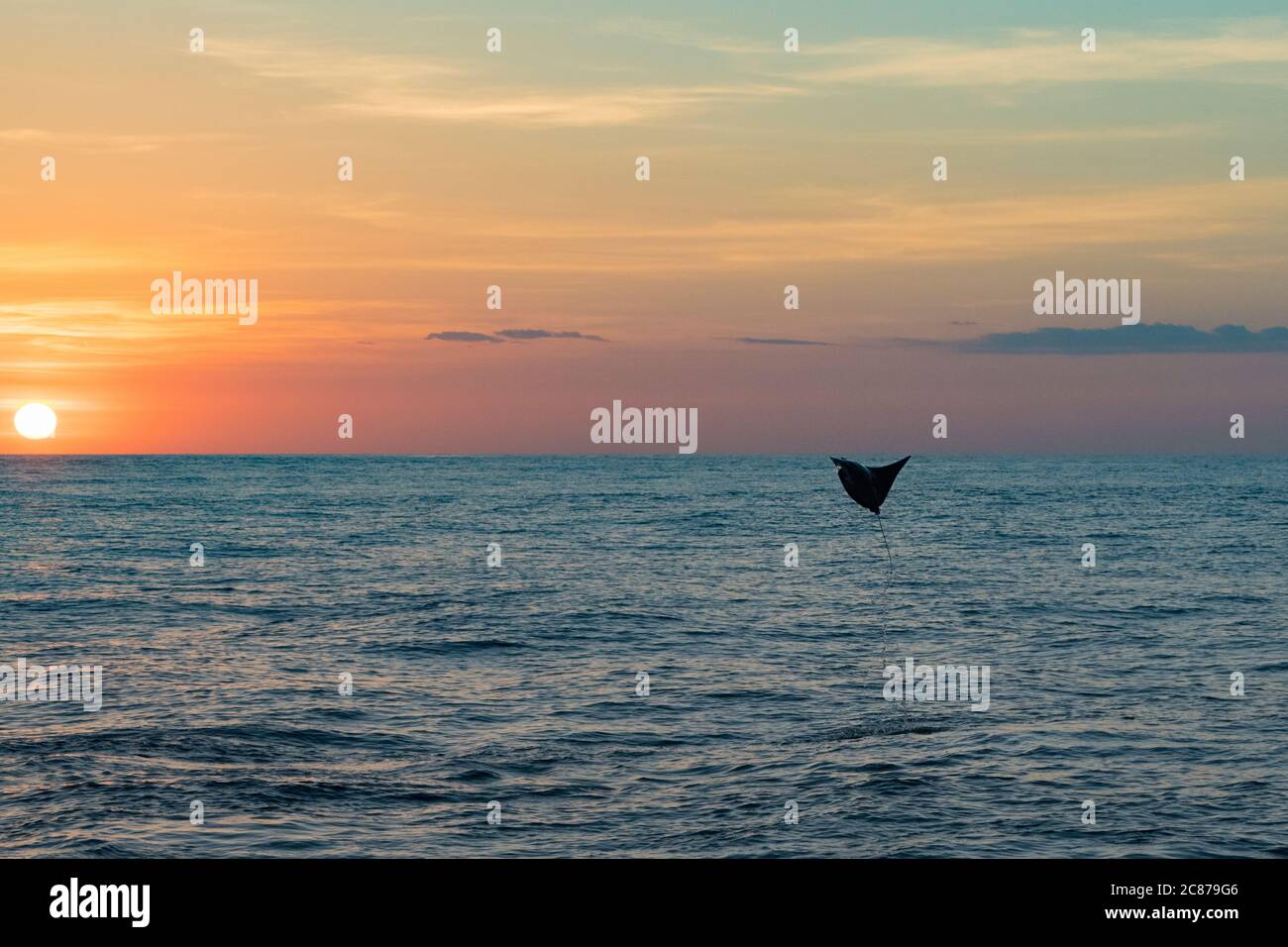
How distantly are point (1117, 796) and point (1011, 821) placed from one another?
6.60ft

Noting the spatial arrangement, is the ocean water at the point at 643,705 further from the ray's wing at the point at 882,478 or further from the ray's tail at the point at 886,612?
the ray's wing at the point at 882,478

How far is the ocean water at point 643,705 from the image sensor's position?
Result: 15344 mm

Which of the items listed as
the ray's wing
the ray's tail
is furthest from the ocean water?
the ray's wing

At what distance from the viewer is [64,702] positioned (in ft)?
73.5

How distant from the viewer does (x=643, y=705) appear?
74.6 ft
